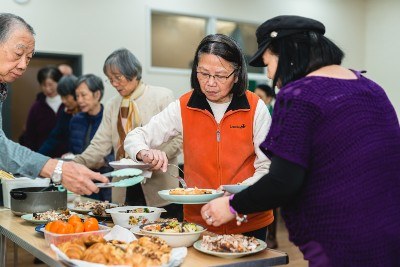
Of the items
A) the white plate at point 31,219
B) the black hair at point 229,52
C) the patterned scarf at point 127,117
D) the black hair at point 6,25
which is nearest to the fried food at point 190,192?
the black hair at point 229,52

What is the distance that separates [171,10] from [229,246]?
16.4 ft

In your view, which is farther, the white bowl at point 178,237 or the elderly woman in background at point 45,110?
the elderly woman in background at point 45,110

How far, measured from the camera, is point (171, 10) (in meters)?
6.23

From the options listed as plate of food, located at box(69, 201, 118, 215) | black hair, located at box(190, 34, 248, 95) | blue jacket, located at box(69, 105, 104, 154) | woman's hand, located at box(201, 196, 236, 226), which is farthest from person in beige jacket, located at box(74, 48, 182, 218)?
woman's hand, located at box(201, 196, 236, 226)

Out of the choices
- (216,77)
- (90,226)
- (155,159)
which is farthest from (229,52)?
(90,226)

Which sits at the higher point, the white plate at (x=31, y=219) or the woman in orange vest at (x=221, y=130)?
the woman in orange vest at (x=221, y=130)

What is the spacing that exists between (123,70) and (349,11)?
5675mm

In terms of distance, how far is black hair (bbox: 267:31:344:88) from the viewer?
1444mm

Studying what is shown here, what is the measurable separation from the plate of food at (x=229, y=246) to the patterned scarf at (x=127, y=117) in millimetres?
1438

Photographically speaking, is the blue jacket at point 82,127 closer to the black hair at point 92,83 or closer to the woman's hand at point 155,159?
the black hair at point 92,83

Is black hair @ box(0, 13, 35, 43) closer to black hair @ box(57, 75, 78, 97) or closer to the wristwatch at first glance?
the wristwatch

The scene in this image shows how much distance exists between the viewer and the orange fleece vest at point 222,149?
6.70 feet

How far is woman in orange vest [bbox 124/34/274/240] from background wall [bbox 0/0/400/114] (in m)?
3.80

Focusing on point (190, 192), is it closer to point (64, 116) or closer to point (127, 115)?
point (127, 115)
